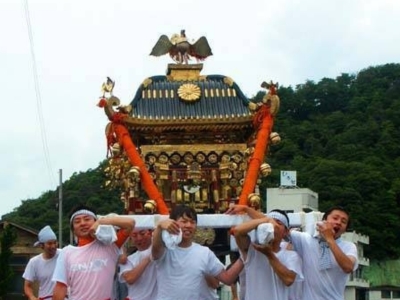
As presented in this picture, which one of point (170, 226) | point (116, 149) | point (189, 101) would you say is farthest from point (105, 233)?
point (189, 101)

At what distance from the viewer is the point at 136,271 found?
24.3ft

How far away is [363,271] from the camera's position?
60594mm

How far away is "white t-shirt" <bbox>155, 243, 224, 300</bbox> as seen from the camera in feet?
22.6

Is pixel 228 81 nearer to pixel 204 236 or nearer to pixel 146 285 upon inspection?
pixel 204 236

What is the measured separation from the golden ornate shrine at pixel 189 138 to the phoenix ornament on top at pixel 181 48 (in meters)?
0.71

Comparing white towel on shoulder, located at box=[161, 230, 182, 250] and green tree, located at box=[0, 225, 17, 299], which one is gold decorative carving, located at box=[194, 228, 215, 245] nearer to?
white towel on shoulder, located at box=[161, 230, 182, 250]

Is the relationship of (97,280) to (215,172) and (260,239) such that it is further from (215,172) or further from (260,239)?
(215,172)

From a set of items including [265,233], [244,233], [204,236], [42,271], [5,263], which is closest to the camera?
[265,233]

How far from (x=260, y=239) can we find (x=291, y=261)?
1.51 feet

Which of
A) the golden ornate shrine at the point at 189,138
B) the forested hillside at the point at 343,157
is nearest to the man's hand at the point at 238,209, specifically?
the golden ornate shrine at the point at 189,138

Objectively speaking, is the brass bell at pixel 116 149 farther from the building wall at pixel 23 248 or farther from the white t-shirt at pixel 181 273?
the building wall at pixel 23 248

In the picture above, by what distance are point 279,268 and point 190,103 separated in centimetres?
932

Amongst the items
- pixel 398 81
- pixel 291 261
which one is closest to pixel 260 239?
pixel 291 261

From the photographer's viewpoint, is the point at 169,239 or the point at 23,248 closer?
the point at 169,239
